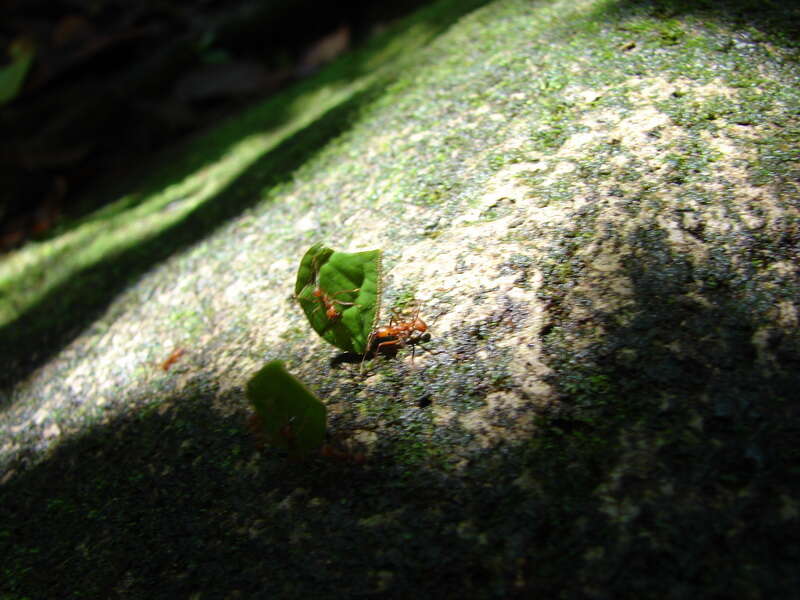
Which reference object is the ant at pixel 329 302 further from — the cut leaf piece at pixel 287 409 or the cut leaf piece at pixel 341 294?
the cut leaf piece at pixel 287 409

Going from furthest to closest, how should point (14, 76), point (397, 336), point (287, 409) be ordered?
point (14, 76), point (397, 336), point (287, 409)

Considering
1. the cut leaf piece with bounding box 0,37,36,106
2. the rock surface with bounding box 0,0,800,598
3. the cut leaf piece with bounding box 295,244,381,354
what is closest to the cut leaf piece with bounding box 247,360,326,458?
the rock surface with bounding box 0,0,800,598

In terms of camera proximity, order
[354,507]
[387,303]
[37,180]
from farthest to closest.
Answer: [37,180] < [387,303] < [354,507]

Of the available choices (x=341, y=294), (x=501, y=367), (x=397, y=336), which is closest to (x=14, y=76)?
(x=341, y=294)

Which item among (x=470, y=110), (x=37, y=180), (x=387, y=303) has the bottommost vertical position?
(x=37, y=180)

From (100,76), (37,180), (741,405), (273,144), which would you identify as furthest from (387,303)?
(100,76)

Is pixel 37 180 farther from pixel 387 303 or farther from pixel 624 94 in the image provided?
pixel 624 94

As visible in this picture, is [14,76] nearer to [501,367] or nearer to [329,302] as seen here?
[329,302]

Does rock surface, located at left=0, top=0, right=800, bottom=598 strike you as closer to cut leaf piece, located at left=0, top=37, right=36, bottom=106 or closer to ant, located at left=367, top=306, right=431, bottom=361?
ant, located at left=367, top=306, right=431, bottom=361
